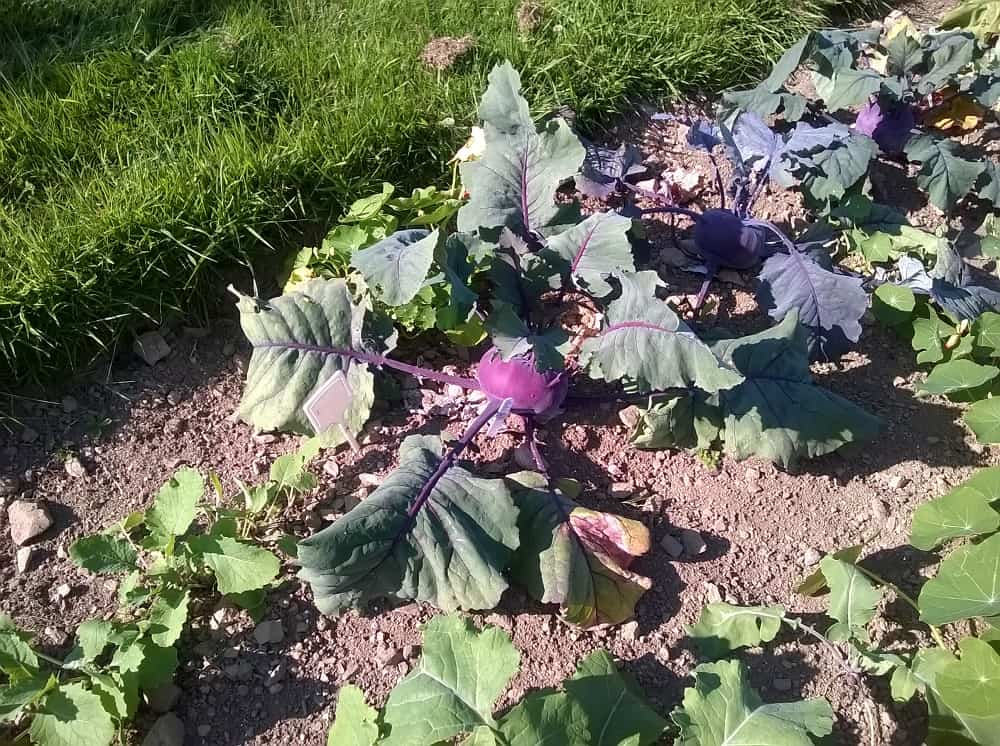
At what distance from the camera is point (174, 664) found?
5.65 ft

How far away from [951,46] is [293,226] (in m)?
2.20

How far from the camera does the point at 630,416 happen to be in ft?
7.54

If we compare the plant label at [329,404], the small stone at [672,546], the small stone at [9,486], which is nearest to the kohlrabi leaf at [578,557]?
the small stone at [672,546]

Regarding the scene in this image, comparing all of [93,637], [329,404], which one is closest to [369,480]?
[329,404]

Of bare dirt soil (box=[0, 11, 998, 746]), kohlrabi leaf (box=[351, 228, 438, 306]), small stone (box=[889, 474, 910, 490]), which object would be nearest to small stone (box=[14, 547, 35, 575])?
bare dirt soil (box=[0, 11, 998, 746])

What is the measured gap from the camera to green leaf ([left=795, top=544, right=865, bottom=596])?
1.92 metres

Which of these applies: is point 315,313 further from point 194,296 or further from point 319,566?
point 319,566

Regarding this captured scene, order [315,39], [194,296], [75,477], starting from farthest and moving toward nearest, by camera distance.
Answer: [315,39]
[194,296]
[75,477]

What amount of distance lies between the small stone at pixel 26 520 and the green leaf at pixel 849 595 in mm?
1801

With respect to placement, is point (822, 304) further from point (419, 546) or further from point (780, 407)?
→ point (419, 546)

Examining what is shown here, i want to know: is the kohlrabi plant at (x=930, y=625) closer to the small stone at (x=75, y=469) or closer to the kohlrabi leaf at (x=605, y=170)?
the kohlrabi leaf at (x=605, y=170)

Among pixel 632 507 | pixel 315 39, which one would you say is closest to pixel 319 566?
pixel 632 507

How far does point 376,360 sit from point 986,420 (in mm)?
1529

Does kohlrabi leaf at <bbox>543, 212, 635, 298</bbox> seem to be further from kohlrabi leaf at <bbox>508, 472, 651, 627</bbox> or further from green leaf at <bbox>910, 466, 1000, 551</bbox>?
Answer: green leaf at <bbox>910, 466, 1000, 551</bbox>
